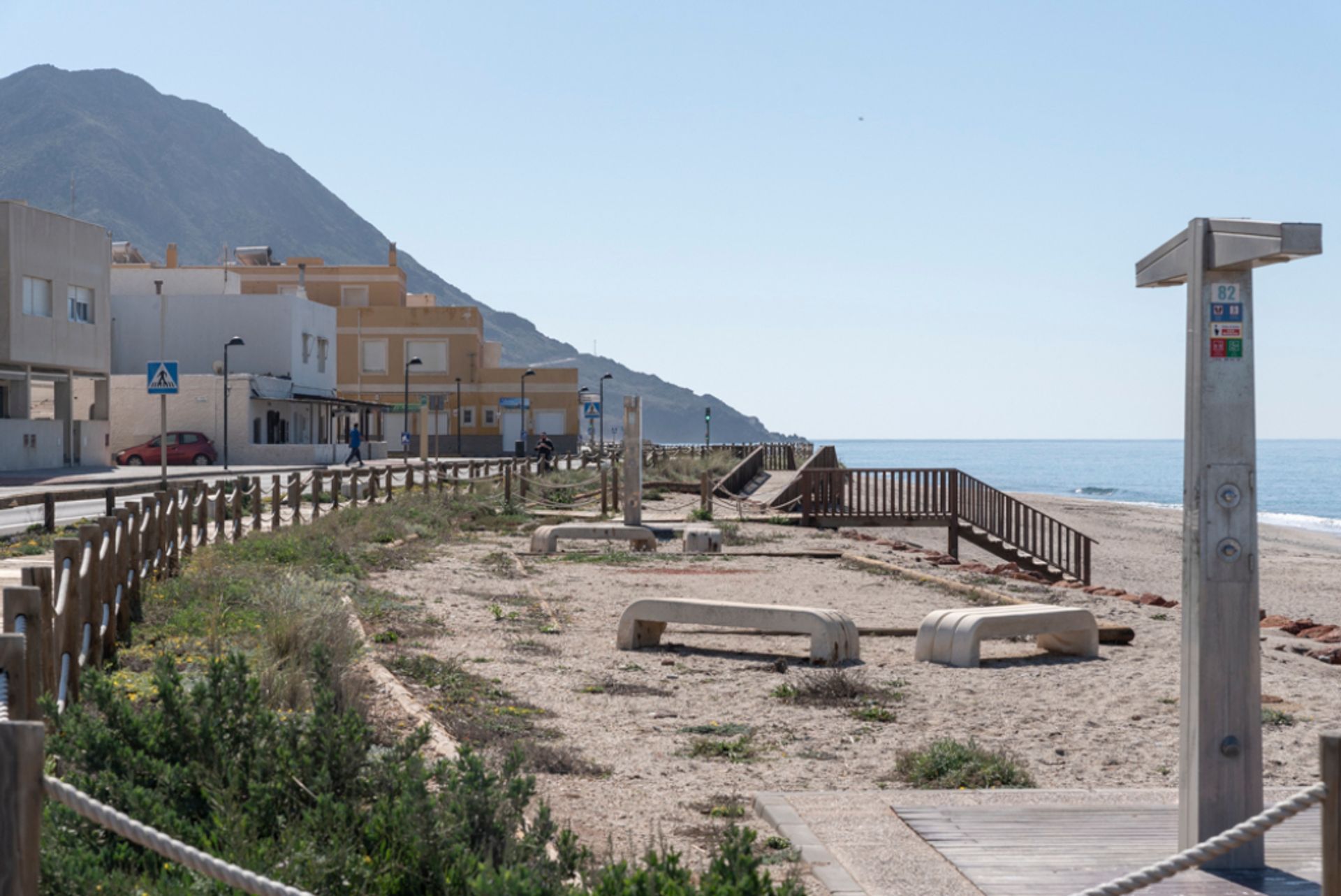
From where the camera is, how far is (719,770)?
7.30 metres

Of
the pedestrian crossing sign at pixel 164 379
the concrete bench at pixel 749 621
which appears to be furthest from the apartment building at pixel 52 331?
the concrete bench at pixel 749 621

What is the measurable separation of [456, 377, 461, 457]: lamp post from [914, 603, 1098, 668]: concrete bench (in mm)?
64309

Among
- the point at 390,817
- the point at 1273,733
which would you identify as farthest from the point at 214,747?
the point at 1273,733

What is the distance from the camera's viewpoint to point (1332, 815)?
11.2ft

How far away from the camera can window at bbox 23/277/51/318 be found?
40.4 metres

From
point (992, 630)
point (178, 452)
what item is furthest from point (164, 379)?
point (178, 452)

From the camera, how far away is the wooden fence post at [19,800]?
3061mm

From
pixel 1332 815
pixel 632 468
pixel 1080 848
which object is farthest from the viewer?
pixel 632 468

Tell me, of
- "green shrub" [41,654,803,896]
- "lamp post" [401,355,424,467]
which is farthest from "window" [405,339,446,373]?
"green shrub" [41,654,803,896]

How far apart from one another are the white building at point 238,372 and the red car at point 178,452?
1936 mm

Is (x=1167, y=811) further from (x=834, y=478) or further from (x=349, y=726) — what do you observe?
(x=834, y=478)

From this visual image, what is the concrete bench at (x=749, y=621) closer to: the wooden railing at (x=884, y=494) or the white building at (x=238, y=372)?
the wooden railing at (x=884, y=494)

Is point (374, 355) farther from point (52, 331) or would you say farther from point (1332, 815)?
point (1332, 815)

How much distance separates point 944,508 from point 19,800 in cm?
2504
